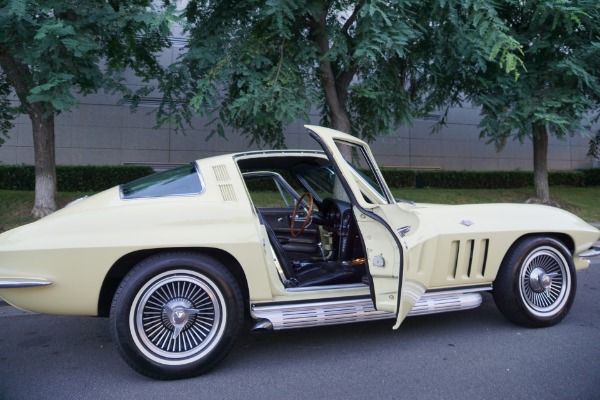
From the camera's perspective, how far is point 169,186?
3.59 m

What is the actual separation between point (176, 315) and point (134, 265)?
1.66ft

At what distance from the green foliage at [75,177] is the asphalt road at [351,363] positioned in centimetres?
864

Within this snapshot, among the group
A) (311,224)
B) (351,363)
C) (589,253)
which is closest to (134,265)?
(351,363)

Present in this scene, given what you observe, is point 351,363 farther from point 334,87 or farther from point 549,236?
point 334,87

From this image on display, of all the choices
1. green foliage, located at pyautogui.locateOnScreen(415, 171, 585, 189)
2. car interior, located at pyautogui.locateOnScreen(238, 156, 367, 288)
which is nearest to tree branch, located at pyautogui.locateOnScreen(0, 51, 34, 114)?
car interior, located at pyautogui.locateOnScreen(238, 156, 367, 288)

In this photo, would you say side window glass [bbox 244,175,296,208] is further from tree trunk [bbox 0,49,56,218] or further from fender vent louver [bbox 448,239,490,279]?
fender vent louver [bbox 448,239,490,279]

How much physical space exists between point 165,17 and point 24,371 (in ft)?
16.8

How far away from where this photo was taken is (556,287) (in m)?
4.15

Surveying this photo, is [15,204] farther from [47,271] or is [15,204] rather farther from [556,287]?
[556,287]

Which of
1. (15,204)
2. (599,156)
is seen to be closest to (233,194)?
(15,204)

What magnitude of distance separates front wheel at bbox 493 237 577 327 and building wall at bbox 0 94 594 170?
8.64 meters

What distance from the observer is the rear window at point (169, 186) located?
352cm

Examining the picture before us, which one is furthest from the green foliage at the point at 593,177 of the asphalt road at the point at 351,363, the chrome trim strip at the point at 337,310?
the chrome trim strip at the point at 337,310

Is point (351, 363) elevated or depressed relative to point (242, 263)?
depressed
